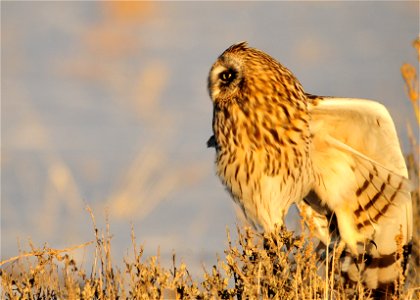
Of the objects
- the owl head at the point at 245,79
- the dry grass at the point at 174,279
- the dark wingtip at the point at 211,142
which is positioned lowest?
the dry grass at the point at 174,279

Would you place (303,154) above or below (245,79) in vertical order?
below

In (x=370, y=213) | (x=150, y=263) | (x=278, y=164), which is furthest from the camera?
(x=370, y=213)

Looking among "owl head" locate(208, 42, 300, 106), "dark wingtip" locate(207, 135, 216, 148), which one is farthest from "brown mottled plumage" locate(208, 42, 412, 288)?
"dark wingtip" locate(207, 135, 216, 148)

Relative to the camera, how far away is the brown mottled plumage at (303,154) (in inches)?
217

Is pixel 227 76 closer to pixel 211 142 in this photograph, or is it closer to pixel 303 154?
pixel 211 142

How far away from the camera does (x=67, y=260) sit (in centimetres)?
429

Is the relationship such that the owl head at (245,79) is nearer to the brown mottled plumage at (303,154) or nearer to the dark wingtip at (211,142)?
the brown mottled plumage at (303,154)

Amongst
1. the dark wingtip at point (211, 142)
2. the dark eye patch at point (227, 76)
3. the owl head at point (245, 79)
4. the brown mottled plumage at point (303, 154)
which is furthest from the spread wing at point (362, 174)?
the dark wingtip at point (211, 142)

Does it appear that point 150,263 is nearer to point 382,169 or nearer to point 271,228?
point 271,228

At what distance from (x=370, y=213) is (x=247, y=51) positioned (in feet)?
4.47

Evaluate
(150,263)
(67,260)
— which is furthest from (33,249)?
(150,263)

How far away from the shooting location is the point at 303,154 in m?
5.50

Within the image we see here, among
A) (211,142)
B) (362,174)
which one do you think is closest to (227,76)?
(211,142)

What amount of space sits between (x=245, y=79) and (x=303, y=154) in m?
0.61
